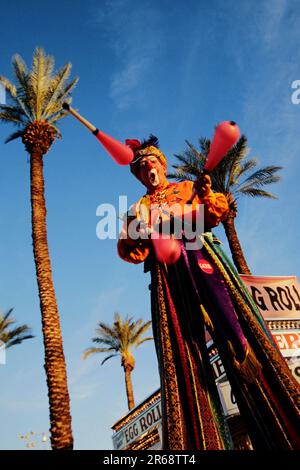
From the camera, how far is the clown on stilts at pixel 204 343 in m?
2.64

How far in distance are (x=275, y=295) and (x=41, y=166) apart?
7.26 meters

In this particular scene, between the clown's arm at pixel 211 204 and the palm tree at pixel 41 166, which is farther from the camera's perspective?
the palm tree at pixel 41 166

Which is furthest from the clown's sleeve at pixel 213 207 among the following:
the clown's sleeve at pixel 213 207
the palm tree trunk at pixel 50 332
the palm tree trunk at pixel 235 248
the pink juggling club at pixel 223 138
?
the palm tree trunk at pixel 235 248

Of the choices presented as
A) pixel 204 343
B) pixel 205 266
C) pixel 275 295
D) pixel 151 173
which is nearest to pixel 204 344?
pixel 204 343

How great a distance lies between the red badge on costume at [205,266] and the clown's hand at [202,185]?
0.51m

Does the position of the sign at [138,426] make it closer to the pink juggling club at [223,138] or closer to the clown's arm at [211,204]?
the clown's arm at [211,204]

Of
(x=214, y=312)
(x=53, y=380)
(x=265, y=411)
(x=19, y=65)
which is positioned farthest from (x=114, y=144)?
(x=19, y=65)

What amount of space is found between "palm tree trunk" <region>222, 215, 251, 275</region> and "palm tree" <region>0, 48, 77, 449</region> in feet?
22.7

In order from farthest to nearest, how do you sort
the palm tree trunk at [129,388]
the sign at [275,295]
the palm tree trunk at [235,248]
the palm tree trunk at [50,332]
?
the palm tree trunk at [129,388], the palm tree trunk at [235,248], the sign at [275,295], the palm tree trunk at [50,332]

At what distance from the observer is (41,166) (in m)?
11.6

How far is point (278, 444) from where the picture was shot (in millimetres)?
2508

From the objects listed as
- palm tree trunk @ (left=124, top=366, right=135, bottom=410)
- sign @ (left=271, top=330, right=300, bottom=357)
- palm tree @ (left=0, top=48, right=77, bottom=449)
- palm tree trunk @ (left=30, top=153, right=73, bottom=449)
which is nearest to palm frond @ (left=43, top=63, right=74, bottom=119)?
palm tree @ (left=0, top=48, right=77, bottom=449)

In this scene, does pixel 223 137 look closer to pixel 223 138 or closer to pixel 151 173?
pixel 223 138
